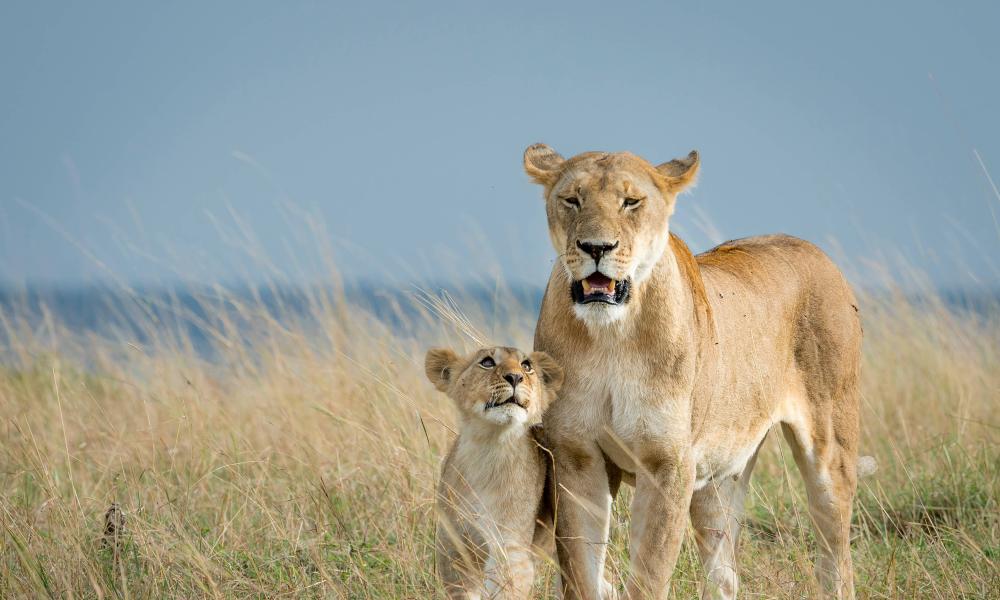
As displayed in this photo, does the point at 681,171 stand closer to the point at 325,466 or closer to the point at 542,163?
the point at 542,163

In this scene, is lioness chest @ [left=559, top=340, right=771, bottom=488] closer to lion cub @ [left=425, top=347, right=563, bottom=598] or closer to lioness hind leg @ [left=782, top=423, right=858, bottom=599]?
lion cub @ [left=425, top=347, right=563, bottom=598]

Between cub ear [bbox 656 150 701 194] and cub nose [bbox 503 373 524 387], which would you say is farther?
cub ear [bbox 656 150 701 194]

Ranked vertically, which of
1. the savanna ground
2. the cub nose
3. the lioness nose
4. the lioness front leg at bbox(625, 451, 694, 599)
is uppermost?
the lioness nose

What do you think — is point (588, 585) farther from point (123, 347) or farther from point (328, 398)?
point (123, 347)

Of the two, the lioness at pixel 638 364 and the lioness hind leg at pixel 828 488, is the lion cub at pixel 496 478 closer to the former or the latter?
the lioness at pixel 638 364

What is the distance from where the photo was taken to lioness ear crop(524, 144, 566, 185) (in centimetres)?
420

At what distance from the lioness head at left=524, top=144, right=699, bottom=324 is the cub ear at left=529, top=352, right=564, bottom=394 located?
24cm

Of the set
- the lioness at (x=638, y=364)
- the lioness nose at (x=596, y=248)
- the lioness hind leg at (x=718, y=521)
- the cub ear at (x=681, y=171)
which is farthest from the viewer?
the lioness hind leg at (x=718, y=521)

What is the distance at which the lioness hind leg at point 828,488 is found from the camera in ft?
16.6

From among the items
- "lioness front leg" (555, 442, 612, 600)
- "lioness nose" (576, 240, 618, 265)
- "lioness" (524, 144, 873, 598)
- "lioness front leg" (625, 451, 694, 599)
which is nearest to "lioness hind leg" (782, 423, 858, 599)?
"lioness" (524, 144, 873, 598)

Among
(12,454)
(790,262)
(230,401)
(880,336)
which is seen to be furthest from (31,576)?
(880,336)

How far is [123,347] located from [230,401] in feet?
6.25

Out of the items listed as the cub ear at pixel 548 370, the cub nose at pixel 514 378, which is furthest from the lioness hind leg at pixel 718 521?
the cub nose at pixel 514 378

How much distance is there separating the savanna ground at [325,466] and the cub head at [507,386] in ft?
2.00
